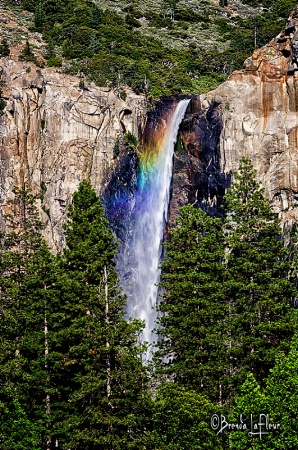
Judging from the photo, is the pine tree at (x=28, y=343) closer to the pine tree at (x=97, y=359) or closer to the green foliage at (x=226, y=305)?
the pine tree at (x=97, y=359)

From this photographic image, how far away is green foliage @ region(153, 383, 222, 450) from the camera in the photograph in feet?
82.6

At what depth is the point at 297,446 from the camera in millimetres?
24297

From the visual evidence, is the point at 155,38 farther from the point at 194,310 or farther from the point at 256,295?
the point at 194,310

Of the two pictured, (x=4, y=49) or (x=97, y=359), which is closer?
(x=97, y=359)

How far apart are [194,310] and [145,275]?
21275mm

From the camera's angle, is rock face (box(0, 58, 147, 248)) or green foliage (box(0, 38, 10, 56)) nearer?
rock face (box(0, 58, 147, 248))

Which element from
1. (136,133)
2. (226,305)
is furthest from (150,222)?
(226,305)

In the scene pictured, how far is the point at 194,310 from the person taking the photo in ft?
109

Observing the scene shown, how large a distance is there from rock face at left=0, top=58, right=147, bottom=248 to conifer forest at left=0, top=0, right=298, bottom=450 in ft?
0.49

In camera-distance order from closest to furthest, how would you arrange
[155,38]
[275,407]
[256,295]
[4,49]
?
[275,407], [256,295], [4,49], [155,38]

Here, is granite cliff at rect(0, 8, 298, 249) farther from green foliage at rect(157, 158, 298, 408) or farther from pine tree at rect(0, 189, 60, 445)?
pine tree at rect(0, 189, 60, 445)

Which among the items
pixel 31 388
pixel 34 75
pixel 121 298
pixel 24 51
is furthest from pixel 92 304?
pixel 24 51

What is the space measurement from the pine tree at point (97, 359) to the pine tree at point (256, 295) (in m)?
4.96

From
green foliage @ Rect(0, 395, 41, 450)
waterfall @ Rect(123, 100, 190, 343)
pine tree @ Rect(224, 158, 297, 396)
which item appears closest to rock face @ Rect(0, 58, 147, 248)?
waterfall @ Rect(123, 100, 190, 343)
